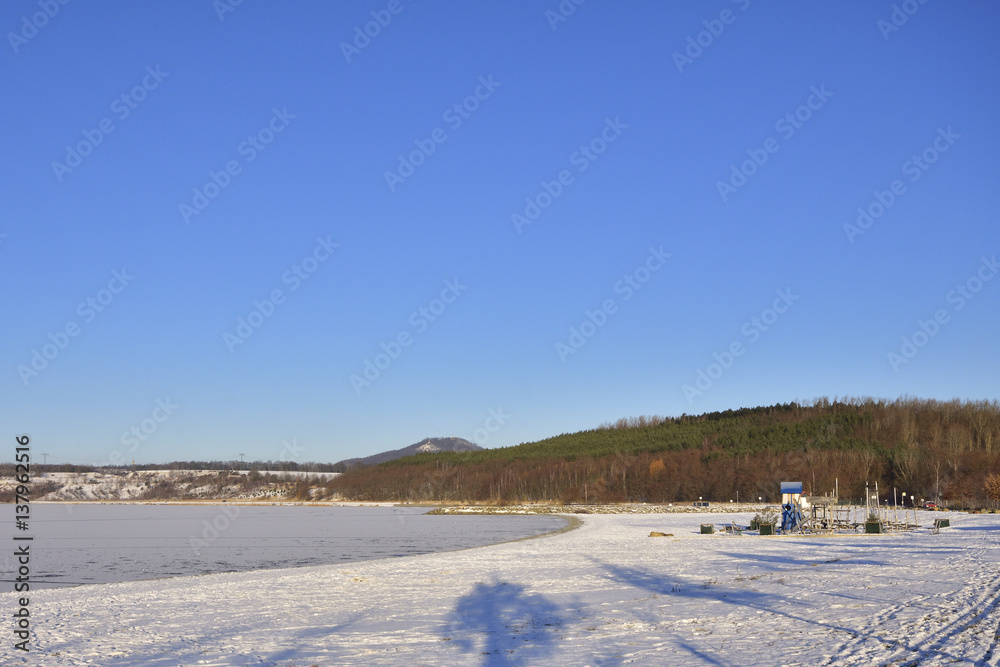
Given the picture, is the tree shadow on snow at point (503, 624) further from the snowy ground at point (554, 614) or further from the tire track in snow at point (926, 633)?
the tire track in snow at point (926, 633)

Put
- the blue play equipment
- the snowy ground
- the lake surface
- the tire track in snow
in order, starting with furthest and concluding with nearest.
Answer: the blue play equipment, the lake surface, the snowy ground, the tire track in snow

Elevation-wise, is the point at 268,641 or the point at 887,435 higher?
the point at 887,435

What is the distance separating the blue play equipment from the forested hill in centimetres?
3276

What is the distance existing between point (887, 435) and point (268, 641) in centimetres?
11697

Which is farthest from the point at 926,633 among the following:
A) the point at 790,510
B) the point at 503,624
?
the point at 790,510

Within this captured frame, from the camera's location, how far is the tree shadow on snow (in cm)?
1251

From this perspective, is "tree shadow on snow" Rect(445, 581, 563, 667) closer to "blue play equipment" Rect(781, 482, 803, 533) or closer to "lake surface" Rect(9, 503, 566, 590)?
"lake surface" Rect(9, 503, 566, 590)

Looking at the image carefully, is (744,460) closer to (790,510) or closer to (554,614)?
(790,510)

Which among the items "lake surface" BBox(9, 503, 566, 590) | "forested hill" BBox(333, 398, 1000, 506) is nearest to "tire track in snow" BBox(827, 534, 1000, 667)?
"lake surface" BBox(9, 503, 566, 590)

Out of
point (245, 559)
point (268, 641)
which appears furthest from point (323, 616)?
point (245, 559)

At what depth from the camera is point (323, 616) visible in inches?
648

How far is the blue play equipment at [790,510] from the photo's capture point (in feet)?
133

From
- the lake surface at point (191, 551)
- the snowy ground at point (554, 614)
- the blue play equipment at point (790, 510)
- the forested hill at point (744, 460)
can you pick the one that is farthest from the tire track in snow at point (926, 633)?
the forested hill at point (744, 460)

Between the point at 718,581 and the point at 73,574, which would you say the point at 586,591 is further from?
the point at 73,574
